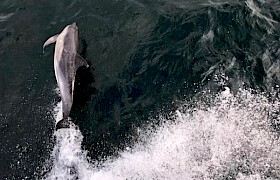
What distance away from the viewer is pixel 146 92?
39.3 feet

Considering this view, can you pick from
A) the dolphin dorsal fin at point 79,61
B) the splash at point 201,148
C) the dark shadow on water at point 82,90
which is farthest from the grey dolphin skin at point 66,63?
the splash at point 201,148

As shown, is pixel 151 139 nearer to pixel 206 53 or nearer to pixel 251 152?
pixel 251 152

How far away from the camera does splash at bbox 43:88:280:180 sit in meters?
10.3

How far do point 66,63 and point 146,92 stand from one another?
256cm

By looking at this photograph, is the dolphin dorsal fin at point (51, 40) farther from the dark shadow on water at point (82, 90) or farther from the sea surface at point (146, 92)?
the dark shadow on water at point (82, 90)

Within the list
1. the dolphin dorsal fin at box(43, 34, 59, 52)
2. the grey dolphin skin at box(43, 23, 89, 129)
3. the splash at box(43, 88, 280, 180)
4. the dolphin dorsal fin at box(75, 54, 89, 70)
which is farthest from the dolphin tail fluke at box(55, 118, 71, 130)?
the dolphin dorsal fin at box(43, 34, 59, 52)

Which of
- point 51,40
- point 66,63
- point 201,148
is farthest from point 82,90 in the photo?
point 201,148

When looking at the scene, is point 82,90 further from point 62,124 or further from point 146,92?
point 146,92

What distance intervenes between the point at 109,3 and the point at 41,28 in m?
2.62

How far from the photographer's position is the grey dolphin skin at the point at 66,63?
1103cm

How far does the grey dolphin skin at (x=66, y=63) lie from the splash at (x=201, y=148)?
2.78ft

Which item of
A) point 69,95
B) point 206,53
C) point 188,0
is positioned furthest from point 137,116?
point 188,0

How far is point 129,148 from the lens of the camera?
10883 mm

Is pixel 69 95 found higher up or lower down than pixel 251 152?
higher up
